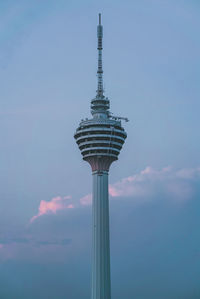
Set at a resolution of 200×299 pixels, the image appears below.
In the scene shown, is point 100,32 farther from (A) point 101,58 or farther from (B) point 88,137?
(B) point 88,137

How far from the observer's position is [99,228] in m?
139

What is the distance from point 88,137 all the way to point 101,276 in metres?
39.5

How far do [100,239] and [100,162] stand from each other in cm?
2231

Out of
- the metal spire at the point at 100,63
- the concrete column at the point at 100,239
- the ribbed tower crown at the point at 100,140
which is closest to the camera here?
Result: the concrete column at the point at 100,239

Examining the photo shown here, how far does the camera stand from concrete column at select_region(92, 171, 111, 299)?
13525 cm

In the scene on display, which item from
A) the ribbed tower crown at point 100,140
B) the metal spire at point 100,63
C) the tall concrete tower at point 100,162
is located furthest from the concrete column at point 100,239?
the metal spire at point 100,63

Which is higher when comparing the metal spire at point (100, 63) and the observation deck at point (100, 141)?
the metal spire at point (100, 63)

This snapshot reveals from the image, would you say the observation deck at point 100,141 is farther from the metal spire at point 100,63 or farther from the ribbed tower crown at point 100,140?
the metal spire at point 100,63

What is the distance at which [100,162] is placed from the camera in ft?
477

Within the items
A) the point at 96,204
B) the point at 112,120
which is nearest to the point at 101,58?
the point at 112,120

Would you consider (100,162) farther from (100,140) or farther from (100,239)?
(100,239)

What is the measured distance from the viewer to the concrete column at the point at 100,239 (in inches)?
5325

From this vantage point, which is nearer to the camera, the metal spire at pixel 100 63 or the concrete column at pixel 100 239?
the concrete column at pixel 100 239

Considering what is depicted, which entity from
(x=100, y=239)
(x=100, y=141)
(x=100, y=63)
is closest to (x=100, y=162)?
(x=100, y=141)
